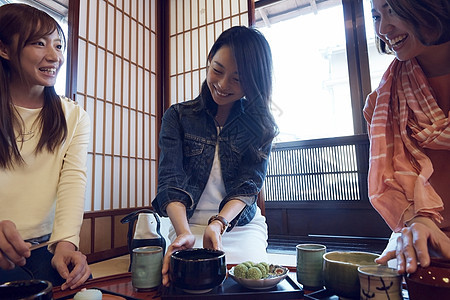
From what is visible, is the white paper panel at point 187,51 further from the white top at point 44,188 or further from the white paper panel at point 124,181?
the white top at point 44,188

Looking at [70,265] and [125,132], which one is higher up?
[125,132]

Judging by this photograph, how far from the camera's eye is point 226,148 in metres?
1.51

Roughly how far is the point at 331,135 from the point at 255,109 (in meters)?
2.08

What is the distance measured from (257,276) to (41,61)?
3.90 feet

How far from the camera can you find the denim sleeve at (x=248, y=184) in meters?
1.34

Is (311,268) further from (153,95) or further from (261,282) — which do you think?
(153,95)

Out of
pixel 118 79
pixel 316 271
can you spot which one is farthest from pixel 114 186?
pixel 316 271

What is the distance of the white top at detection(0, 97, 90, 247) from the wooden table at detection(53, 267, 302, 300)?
1.00ft

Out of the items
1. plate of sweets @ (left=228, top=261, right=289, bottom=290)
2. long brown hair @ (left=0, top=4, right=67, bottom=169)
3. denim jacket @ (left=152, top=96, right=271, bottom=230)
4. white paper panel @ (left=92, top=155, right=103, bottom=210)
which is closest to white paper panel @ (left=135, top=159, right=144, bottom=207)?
white paper panel @ (left=92, top=155, right=103, bottom=210)

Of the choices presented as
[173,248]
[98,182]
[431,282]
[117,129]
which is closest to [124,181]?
[98,182]

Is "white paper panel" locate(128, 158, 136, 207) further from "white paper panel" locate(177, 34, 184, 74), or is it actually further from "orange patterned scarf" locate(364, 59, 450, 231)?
"orange patterned scarf" locate(364, 59, 450, 231)

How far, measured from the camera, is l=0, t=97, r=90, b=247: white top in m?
1.19

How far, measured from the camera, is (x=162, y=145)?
1451 millimetres

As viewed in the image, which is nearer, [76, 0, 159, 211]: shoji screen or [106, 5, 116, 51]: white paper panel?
[76, 0, 159, 211]: shoji screen
